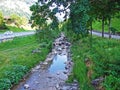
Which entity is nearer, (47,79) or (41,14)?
(41,14)

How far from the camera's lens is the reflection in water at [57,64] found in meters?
54.9

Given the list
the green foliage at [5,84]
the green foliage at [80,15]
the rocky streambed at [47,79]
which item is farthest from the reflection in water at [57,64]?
the green foliage at [80,15]

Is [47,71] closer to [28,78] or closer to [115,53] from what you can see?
[28,78]

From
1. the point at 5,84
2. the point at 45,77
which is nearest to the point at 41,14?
the point at 5,84

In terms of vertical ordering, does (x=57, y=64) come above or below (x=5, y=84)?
below

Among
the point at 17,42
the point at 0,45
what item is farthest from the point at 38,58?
the point at 17,42

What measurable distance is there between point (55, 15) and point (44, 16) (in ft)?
4.40

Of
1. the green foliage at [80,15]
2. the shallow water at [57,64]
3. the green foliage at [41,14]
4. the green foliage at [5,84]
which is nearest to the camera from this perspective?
the green foliage at [80,15]

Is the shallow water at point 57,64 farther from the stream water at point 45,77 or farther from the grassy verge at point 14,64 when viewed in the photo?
the grassy verge at point 14,64

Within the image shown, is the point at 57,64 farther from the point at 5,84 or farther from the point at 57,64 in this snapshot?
the point at 5,84

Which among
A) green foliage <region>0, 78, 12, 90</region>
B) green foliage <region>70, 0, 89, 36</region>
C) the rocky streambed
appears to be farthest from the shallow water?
green foliage <region>70, 0, 89, 36</region>

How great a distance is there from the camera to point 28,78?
46156 mm

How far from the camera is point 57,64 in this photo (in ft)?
A: 202

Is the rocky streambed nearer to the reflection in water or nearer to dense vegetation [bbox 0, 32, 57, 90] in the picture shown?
the reflection in water
